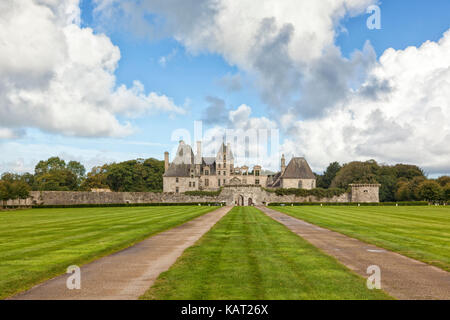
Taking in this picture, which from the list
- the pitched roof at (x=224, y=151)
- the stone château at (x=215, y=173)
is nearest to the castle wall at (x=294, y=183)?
the stone château at (x=215, y=173)

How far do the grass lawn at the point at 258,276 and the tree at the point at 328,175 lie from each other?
109 metres

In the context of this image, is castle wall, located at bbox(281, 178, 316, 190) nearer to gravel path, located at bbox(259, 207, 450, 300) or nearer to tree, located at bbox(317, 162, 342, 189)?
tree, located at bbox(317, 162, 342, 189)

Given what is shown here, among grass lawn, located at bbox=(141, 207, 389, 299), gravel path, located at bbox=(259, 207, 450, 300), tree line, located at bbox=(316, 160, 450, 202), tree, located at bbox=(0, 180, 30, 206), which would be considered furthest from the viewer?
tree line, located at bbox=(316, 160, 450, 202)

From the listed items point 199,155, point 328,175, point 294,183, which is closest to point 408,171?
point 328,175

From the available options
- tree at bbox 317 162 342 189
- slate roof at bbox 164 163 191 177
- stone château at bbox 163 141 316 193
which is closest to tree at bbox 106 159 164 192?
stone château at bbox 163 141 316 193

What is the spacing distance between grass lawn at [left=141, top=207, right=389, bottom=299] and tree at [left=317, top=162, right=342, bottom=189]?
357ft

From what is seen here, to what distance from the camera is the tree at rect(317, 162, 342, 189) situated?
Result: 11844 centimetres

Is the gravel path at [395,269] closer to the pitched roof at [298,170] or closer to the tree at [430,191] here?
the pitched roof at [298,170]

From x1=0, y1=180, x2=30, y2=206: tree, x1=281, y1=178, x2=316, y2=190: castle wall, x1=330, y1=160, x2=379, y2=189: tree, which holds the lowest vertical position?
x1=0, y1=180, x2=30, y2=206: tree

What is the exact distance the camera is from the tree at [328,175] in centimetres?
11844

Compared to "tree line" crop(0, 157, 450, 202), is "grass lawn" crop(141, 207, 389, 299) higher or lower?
lower
